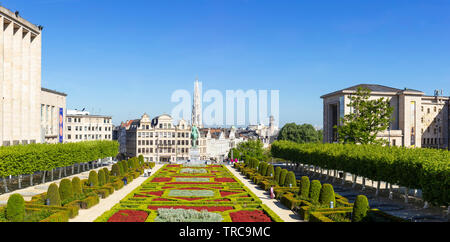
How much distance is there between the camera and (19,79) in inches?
2692

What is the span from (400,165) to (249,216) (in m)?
17.6

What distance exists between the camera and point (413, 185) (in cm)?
3669

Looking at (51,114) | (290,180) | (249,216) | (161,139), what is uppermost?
(51,114)

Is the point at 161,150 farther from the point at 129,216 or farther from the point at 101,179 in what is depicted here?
the point at 129,216

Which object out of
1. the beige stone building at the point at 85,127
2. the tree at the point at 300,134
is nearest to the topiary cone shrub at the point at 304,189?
the tree at the point at 300,134

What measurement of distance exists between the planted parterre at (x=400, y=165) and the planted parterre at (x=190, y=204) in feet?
44.1

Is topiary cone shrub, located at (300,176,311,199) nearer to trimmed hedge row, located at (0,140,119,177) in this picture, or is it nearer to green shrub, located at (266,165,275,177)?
green shrub, located at (266,165,275,177)

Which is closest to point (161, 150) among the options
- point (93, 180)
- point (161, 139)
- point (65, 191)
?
point (161, 139)

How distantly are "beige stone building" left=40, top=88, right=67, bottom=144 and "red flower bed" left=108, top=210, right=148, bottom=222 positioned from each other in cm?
6099

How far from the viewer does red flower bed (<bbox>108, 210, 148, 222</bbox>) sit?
28719mm
